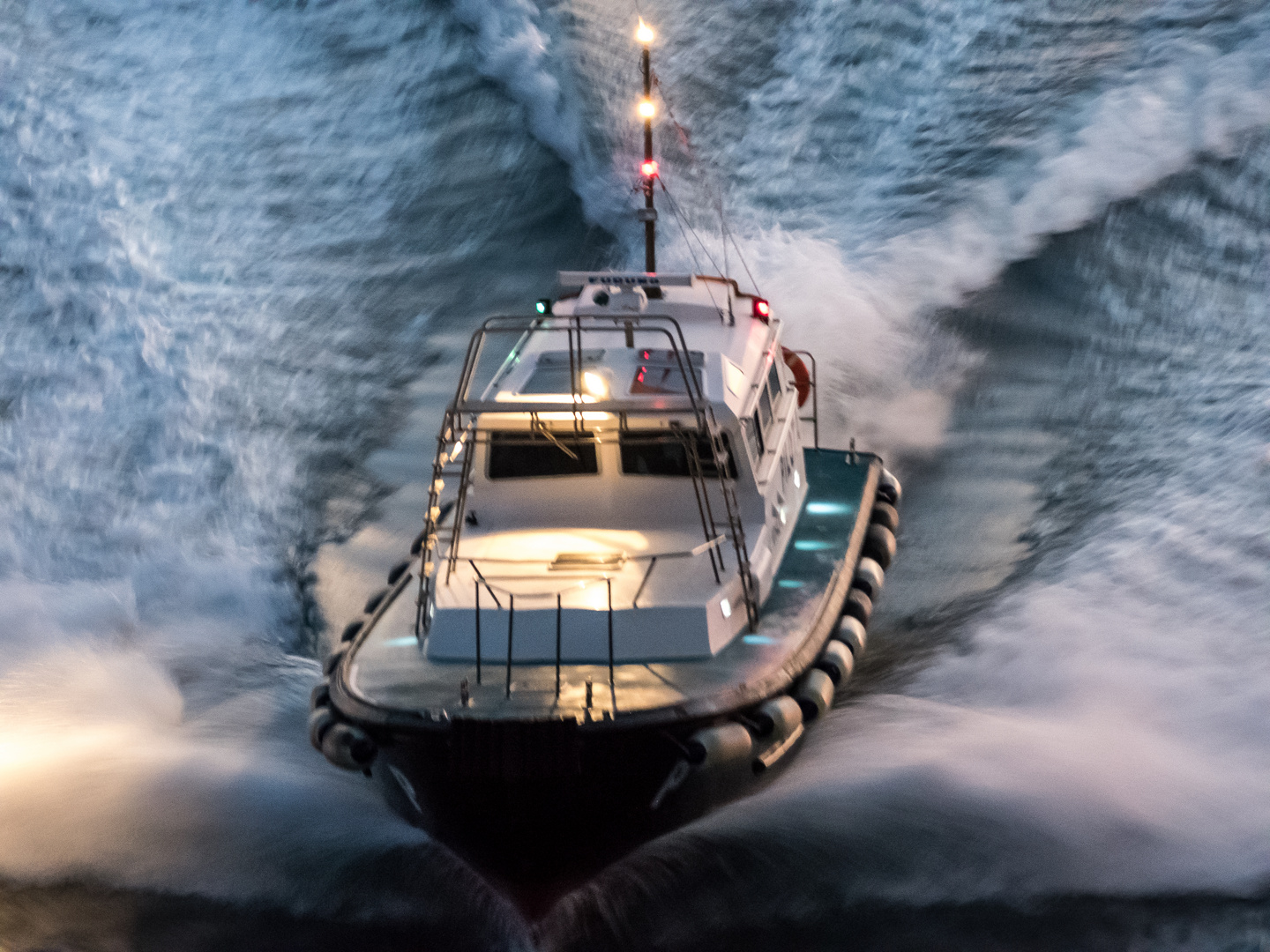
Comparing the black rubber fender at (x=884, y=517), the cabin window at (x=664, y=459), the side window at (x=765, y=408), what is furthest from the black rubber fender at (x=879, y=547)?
the cabin window at (x=664, y=459)

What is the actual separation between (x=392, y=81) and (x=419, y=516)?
8.26 metres

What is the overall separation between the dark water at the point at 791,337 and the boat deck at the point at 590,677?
66 centimetres

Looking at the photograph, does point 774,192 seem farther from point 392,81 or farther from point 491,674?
point 491,674

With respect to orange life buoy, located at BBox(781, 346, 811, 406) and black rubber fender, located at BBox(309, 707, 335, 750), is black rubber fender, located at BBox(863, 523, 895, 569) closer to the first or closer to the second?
orange life buoy, located at BBox(781, 346, 811, 406)

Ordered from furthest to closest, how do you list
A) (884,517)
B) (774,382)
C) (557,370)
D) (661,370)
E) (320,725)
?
(884,517)
(774,382)
(557,370)
(661,370)
(320,725)

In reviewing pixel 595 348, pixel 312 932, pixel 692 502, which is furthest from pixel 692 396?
pixel 312 932

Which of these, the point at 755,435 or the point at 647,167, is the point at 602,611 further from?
the point at 647,167

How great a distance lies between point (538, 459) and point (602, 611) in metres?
1.31

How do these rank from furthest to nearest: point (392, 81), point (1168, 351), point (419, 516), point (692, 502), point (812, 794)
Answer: point (392, 81)
point (1168, 351)
point (419, 516)
point (692, 502)
point (812, 794)

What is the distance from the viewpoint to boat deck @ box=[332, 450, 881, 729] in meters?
6.04

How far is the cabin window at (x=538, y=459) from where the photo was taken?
7492 millimetres

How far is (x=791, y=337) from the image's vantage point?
12.4 m

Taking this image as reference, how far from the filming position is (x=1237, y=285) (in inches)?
503

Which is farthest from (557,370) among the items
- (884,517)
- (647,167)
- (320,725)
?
(647,167)
